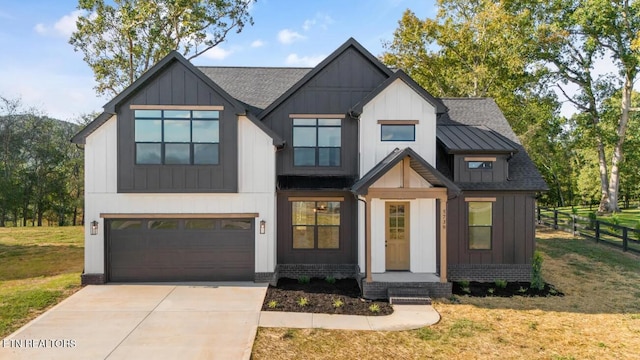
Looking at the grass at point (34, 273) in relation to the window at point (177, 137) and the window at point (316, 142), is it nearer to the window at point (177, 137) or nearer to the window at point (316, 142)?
the window at point (177, 137)

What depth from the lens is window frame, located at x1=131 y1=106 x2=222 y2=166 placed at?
10234 millimetres

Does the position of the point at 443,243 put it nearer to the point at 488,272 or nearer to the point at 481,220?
the point at 481,220

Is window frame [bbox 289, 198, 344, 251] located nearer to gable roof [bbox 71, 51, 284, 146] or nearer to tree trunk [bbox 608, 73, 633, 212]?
gable roof [bbox 71, 51, 284, 146]

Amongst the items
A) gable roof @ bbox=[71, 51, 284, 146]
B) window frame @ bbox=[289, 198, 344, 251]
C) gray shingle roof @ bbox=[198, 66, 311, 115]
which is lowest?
window frame @ bbox=[289, 198, 344, 251]

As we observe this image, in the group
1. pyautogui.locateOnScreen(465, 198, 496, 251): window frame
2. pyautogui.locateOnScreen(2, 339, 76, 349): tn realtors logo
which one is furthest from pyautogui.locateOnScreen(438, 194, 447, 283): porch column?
pyautogui.locateOnScreen(2, 339, 76, 349): tn realtors logo

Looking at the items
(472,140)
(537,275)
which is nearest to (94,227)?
(472,140)

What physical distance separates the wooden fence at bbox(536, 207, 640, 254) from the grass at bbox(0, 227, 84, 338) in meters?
22.0

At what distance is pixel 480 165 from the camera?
11.3m

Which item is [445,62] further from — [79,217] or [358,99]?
[79,217]

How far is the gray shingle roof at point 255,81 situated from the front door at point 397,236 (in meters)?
6.20

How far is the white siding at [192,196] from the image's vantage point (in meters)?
10.3

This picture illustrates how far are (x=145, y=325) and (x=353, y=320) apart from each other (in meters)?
4.81

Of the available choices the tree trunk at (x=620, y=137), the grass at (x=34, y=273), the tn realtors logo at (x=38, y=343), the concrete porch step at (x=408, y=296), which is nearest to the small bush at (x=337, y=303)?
the concrete porch step at (x=408, y=296)

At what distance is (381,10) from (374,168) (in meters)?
12.5
